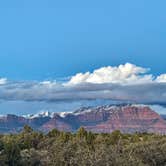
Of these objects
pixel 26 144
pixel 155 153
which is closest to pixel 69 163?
pixel 155 153

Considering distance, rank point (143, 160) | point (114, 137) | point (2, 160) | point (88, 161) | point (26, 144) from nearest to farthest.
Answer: point (88, 161) < point (2, 160) < point (143, 160) < point (26, 144) < point (114, 137)

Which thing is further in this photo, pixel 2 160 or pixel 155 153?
pixel 155 153

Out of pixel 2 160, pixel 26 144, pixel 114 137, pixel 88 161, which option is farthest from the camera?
pixel 114 137

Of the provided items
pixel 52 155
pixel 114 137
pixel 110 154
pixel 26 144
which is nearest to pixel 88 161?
pixel 110 154

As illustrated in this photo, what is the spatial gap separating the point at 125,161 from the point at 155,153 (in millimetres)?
25406

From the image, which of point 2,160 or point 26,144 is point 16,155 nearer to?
point 2,160

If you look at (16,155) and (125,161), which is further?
(16,155)

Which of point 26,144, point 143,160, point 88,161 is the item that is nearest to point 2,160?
point 88,161

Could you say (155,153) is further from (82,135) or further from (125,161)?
(82,135)

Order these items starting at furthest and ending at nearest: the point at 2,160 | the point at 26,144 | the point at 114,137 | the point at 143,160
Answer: the point at 114,137 < the point at 26,144 < the point at 143,160 < the point at 2,160

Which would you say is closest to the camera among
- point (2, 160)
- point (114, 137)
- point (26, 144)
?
point (2, 160)

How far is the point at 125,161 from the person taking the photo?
358ft

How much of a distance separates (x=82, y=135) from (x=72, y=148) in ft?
127

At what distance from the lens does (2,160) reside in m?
115
